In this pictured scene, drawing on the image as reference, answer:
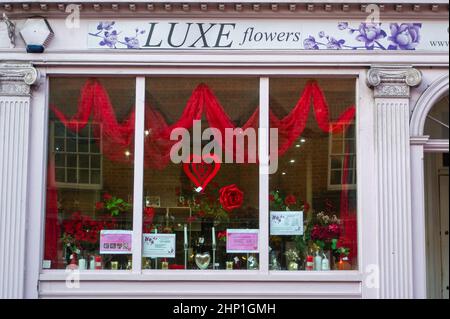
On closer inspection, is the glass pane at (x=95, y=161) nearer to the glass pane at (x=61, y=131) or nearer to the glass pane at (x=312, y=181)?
the glass pane at (x=61, y=131)

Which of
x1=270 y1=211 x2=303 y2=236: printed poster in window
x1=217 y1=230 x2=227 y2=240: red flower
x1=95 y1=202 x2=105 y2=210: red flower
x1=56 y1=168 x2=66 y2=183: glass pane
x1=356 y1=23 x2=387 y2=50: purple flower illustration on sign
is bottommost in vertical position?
x1=217 y1=230 x2=227 y2=240: red flower

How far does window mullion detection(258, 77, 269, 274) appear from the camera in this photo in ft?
29.0

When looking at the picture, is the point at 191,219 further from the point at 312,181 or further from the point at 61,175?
the point at 61,175

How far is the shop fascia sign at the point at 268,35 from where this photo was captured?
8.94 meters

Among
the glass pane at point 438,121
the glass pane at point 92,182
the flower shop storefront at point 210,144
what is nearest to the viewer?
the flower shop storefront at point 210,144

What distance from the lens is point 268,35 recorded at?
29.5ft

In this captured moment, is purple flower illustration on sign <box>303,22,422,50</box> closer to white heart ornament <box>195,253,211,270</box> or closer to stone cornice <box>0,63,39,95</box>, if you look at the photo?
white heart ornament <box>195,253,211,270</box>

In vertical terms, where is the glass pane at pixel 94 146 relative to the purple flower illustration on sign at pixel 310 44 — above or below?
below

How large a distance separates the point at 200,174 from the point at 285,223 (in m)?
1.36

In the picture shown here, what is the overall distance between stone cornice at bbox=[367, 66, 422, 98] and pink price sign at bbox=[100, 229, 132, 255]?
3.94m

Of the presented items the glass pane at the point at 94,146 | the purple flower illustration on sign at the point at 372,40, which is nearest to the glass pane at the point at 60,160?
the glass pane at the point at 94,146

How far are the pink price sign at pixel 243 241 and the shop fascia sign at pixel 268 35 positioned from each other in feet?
8.30

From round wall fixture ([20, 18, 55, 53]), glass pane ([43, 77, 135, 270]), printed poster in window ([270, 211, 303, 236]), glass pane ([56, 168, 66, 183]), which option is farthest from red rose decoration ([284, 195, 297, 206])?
round wall fixture ([20, 18, 55, 53])

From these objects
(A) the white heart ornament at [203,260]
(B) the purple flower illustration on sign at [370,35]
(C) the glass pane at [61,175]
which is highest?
(B) the purple flower illustration on sign at [370,35]
